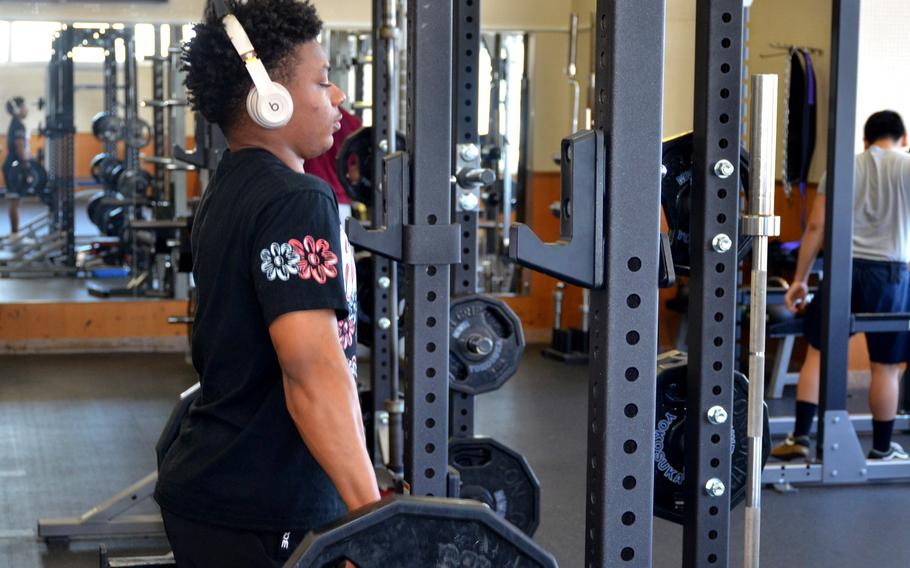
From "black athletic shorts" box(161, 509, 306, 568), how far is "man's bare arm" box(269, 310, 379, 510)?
5.9 inches

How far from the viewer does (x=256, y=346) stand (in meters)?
1.58

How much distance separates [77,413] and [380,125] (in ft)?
8.42

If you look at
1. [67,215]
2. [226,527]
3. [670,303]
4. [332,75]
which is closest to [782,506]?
[670,303]

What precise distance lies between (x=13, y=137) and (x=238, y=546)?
25.3 ft

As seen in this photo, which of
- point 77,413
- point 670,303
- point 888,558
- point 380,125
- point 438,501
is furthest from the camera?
point 670,303

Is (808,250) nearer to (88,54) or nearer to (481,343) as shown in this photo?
(481,343)

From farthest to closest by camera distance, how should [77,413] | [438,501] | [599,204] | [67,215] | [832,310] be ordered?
1. [67,215]
2. [77,413]
3. [832,310]
4. [599,204]
5. [438,501]

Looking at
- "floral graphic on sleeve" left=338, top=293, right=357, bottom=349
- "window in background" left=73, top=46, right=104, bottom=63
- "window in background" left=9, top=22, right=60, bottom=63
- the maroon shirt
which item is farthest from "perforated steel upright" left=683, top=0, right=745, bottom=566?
"window in background" left=73, top=46, right=104, bottom=63

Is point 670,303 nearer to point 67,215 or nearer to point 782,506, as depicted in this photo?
point 782,506

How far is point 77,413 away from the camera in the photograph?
5.91m

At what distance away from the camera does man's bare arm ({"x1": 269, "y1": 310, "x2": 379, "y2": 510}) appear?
148 cm

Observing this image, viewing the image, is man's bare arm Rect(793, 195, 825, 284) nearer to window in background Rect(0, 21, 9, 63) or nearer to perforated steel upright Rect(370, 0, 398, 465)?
perforated steel upright Rect(370, 0, 398, 465)

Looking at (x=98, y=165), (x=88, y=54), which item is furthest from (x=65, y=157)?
(x=88, y=54)

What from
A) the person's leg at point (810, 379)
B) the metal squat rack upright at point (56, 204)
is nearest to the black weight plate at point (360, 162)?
the person's leg at point (810, 379)
